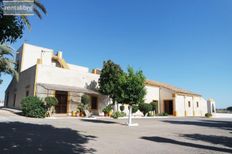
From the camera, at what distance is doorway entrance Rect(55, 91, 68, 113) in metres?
22.7

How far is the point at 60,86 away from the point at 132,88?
34.6 ft

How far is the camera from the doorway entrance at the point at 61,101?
74.6ft

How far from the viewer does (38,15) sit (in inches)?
402

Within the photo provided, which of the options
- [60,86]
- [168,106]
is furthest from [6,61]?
[168,106]

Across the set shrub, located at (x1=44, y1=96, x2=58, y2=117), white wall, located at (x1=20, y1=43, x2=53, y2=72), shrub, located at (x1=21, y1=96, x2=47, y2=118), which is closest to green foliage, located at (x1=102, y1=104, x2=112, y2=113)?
shrub, located at (x1=44, y1=96, x2=58, y2=117)

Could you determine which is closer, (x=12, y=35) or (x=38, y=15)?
(x=12, y=35)

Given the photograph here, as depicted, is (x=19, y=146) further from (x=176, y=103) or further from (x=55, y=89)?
(x=176, y=103)

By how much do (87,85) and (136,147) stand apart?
65.0 ft

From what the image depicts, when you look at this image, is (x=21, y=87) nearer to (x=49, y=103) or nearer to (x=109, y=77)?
(x=49, y=103)

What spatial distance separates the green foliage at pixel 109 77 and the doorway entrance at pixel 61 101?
15.2 ft

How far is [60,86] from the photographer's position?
22875 millimetres

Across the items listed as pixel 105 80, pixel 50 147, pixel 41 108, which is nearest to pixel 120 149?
pixel 50 147

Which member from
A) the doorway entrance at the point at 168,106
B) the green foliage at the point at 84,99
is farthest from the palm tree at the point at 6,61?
the doorway entrance at the point at 168,106

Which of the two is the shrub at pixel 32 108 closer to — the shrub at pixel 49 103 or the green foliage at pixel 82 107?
the shrub at pixel 49 103
